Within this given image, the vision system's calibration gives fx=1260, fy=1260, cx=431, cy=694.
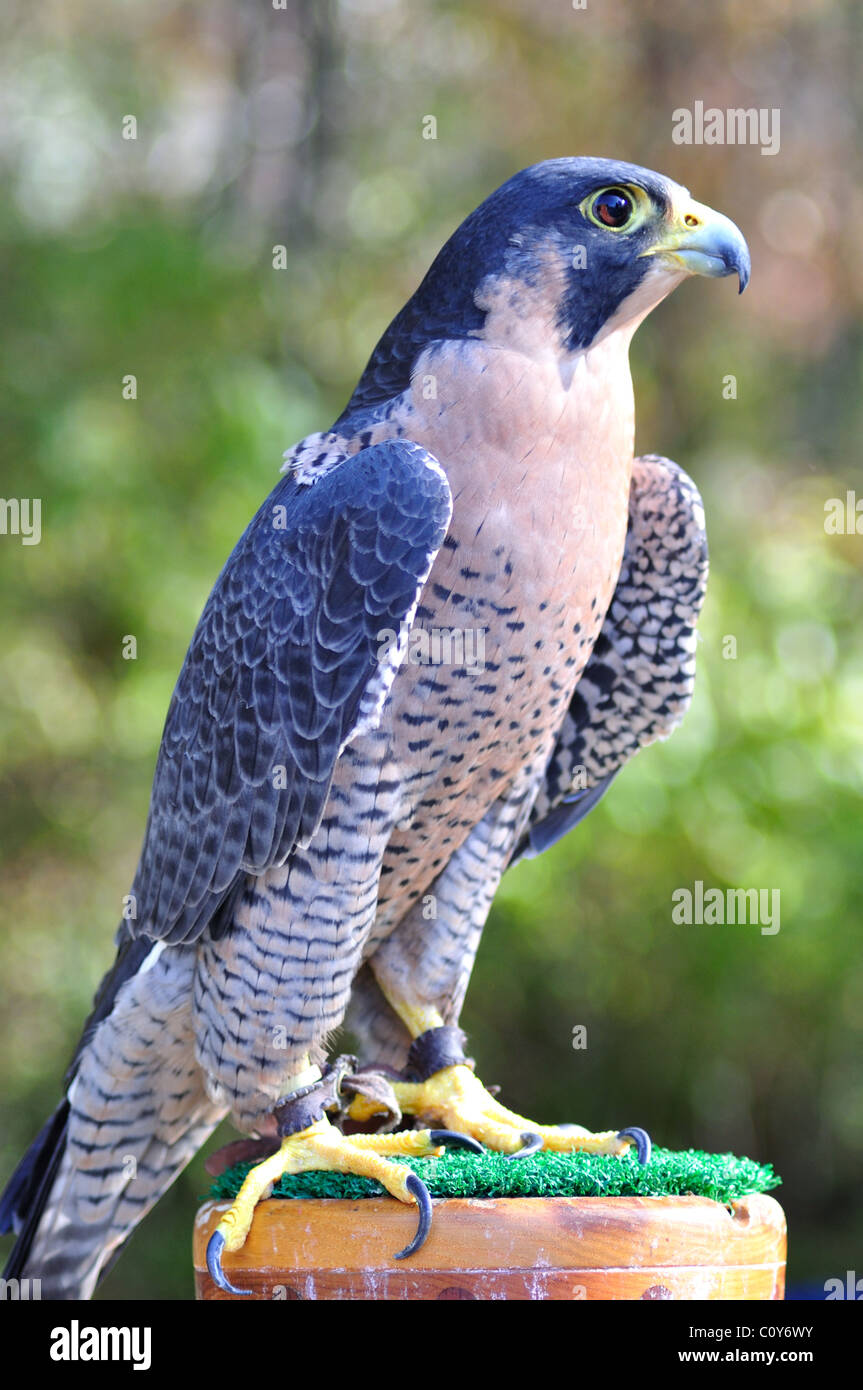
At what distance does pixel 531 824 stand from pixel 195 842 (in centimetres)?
91

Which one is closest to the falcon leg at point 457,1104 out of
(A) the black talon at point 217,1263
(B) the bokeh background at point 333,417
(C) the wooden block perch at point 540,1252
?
(C) the wooden block perch at point 540,1252

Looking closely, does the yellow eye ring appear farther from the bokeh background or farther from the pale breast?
the bokeh background

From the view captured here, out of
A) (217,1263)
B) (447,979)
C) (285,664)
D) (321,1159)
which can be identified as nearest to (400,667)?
(285,664)

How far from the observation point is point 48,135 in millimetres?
6637

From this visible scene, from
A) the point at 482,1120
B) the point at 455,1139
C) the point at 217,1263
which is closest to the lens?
the point at 217,1263

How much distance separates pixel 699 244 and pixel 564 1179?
1.66 m

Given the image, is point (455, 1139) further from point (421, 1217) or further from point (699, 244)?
point (699, 244)

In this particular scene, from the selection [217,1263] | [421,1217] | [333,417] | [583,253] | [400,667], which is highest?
[333,417]

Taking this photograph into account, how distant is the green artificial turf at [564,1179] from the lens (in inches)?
85.4

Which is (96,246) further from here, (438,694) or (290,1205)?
(290,1205)

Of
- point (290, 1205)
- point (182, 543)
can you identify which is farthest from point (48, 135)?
point (290, 1205)

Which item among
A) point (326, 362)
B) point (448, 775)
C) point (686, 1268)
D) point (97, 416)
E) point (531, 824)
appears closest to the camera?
point (686, 1268)

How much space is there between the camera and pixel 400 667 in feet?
7.49

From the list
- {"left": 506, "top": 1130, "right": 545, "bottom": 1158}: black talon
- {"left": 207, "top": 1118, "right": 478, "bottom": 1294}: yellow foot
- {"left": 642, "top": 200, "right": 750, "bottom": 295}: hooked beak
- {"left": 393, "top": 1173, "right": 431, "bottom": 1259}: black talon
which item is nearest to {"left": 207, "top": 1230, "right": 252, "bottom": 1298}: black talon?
{"left": 207, "top": 1118, "right": 478, "bottom": 1294}: yellow foot
